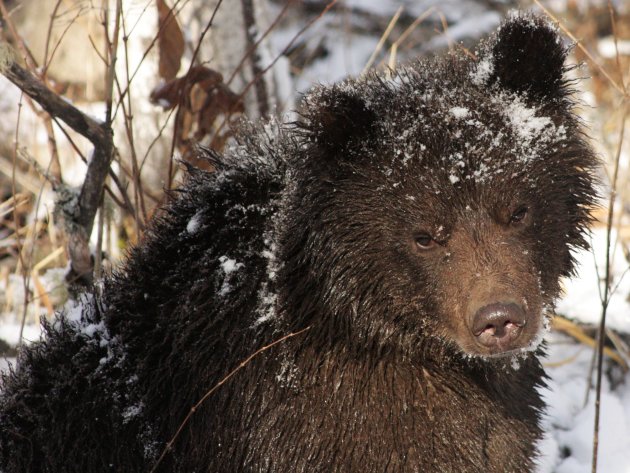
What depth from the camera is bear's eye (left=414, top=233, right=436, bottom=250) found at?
120 inches

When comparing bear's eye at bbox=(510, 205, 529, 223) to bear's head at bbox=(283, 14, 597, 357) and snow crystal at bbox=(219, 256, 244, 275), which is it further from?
snow crystal at bbox=(219, 256, 244, 275)

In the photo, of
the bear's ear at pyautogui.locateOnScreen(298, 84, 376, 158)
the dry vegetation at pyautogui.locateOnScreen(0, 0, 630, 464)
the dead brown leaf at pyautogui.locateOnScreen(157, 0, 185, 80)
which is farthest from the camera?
the dead brown leaf at pyautogui.locateOnScreen(157, 0, 185, 80)

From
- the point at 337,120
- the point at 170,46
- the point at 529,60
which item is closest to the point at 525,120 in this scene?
the point at 529,60

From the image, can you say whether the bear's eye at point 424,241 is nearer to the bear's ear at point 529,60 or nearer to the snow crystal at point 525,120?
the snow crystal at point 525,120

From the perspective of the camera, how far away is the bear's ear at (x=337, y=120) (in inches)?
117

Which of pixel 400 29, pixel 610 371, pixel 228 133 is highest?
pixel 400 29

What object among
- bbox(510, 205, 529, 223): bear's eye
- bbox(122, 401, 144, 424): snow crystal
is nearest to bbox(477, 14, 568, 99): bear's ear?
bbox(510, 205, 529, 223): bear's eye

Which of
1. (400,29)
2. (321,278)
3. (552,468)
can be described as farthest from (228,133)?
(400,29)

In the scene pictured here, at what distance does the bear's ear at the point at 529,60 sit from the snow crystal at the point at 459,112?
8.4 inches

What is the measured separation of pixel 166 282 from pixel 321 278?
25.4 inches

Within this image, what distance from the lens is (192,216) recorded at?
3.36 metres

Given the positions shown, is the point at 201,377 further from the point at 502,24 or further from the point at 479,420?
the point at 502,24

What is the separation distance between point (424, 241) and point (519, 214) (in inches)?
14.9

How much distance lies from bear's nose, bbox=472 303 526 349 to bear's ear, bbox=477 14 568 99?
89 cm
